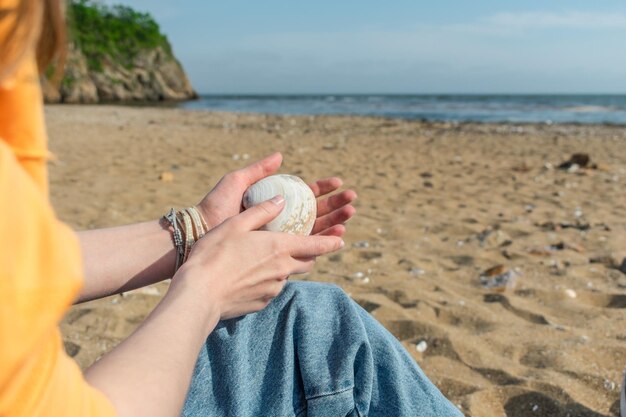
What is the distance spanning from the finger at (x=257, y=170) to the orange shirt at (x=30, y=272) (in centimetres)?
122

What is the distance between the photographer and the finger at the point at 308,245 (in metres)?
1.40

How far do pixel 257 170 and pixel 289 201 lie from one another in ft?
0.68

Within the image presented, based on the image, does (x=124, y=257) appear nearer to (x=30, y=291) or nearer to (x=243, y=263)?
(x=243, y=263)

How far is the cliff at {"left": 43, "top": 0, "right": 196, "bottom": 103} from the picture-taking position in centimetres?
3100

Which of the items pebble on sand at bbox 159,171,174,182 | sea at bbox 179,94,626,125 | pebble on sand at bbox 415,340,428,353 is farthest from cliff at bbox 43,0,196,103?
pebble on sand at bbox 415,340,428,353

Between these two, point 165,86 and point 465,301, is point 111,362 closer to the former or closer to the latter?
point 465,301

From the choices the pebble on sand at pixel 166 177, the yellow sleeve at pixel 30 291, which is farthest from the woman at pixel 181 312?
the pebble on sand at pixel 166 177

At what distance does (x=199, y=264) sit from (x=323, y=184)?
897 mm

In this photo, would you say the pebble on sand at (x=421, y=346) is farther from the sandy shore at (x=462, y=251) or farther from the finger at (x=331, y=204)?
the finger at (x=331, y=204)

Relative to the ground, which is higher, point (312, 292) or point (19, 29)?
point (19, 29)

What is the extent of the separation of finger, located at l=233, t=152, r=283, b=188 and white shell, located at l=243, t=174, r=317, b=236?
0.04 meters

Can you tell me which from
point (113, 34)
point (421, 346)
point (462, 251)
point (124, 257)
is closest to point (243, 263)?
point (124, 257)

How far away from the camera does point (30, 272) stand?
0.59 m

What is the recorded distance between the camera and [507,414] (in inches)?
88.3
